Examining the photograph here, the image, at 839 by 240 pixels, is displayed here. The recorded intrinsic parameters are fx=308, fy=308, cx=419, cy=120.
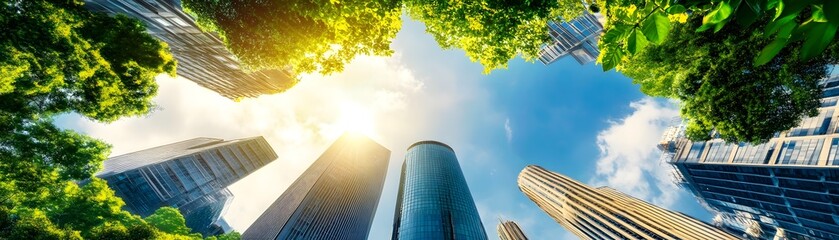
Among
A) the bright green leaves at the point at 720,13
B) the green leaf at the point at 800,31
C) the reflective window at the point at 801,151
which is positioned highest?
the reflective window at the point at 801,151

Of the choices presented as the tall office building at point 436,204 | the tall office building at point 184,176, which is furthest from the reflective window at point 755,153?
the tall office building at point 184,176

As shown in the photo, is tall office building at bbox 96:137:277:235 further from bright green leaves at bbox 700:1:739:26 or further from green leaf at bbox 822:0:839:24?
green leaf at bbox 822:0:839:24

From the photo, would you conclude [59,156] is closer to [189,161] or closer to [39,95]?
→ [39,95]

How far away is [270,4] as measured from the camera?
1098 centimetres

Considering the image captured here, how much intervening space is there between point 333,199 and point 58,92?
98214mm

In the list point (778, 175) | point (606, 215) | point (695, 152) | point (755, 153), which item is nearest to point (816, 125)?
point (755, 153)

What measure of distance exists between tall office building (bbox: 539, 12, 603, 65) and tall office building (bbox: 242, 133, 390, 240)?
73.2 metres

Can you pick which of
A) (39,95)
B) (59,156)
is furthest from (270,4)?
(59,156)

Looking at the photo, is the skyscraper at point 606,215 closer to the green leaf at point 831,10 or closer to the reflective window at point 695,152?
the reflective window at point 695,152

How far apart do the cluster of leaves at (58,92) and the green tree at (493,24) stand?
11.0m

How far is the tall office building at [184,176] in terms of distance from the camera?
189ft

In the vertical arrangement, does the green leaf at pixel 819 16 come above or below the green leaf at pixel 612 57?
below

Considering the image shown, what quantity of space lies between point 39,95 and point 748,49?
26.9m

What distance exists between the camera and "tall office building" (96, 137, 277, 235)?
57.5 meters
